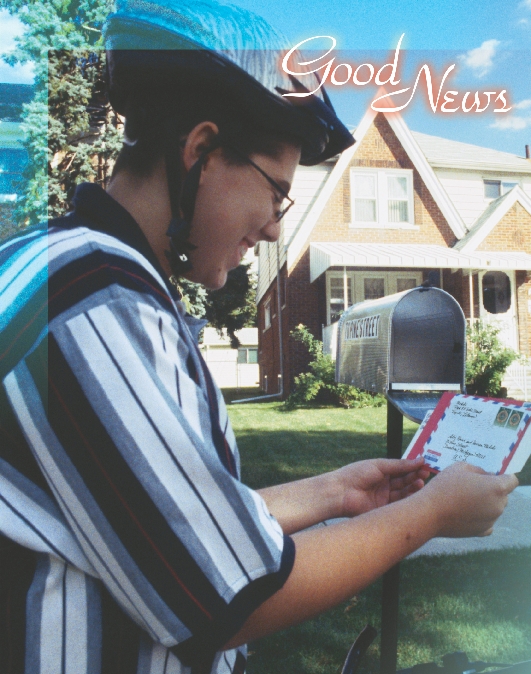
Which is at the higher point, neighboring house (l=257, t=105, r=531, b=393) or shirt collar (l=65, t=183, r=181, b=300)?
neighboring house (l=257, t=105, r=531, b=393)

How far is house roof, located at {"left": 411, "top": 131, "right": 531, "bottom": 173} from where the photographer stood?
57.5ft

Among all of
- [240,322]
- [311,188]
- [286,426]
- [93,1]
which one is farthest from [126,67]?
[240,322]

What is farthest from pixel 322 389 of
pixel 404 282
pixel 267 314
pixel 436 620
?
pixel 436 620

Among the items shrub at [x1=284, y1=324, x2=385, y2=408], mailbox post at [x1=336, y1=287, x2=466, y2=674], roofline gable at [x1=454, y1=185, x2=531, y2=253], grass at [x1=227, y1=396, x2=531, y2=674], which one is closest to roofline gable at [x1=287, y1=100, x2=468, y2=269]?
roofline gable at [x1=454, y1=185, x2=531, y2=253]

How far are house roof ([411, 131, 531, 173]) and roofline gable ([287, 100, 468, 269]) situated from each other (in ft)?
3.55

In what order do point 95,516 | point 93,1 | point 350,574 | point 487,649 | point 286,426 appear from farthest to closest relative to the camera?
point 93,1 → point 286,426 → point 487,649 → point 350,574 → point 95,516

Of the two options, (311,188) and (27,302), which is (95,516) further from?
(311,188)

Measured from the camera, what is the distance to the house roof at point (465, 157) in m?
17.5

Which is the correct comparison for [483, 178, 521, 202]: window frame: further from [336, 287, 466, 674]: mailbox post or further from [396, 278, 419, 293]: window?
[336, 287, 466, 674]: mailbox post

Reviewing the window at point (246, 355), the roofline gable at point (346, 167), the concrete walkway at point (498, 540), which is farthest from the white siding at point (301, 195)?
the window at point (246, 355)

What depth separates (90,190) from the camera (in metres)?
0.96

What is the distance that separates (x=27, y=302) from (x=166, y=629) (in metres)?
0.48

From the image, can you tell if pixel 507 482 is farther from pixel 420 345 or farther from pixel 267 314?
pixel 267 314

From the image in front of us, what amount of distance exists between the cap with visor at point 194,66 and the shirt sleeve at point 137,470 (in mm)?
349
